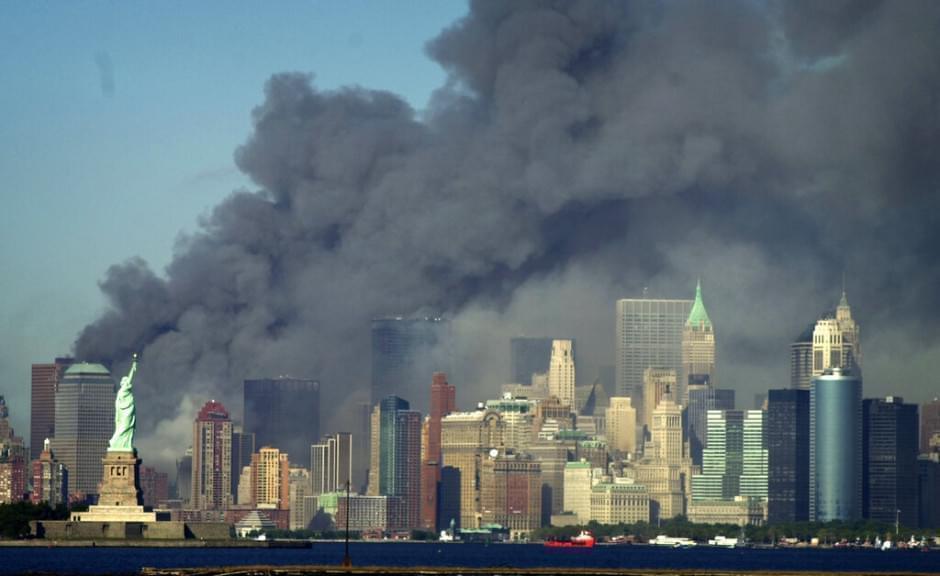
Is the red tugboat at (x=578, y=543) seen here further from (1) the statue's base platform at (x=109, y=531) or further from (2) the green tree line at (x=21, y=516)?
(1) the statue's base platform at (x=109, y=531)

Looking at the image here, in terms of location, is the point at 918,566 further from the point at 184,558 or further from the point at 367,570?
the point at 367,570

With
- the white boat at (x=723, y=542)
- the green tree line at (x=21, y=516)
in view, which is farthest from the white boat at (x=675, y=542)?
the green tree line at (x=21, y=516)

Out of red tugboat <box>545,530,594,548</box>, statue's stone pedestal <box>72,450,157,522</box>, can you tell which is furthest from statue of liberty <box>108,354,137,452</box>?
red tugboat <box>545,530,594,548</box>

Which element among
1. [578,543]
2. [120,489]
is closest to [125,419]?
[120,489]

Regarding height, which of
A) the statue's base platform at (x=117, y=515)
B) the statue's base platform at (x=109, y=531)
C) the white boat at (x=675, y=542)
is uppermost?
the statue's base platform at (x=117, y=515)

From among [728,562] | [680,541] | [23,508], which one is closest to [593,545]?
[680,541]

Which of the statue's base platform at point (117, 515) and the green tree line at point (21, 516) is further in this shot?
the green tree line at point (21, 516)

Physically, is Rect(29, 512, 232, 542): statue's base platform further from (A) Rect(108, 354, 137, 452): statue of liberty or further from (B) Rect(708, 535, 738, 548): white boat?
(B) Rect(708, 535, 738, 548): white boat
